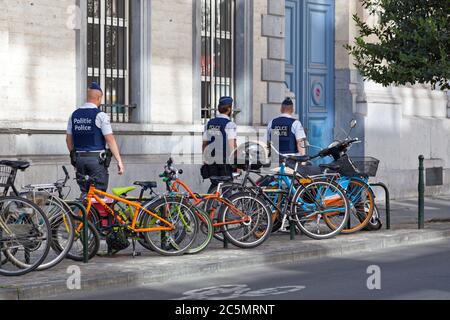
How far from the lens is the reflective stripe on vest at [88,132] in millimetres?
12336

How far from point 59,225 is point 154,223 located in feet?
3.83

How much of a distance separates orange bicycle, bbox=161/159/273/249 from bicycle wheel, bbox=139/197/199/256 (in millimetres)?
477

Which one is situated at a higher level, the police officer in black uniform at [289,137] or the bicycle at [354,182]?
the police officer in black uniform at [289,137]

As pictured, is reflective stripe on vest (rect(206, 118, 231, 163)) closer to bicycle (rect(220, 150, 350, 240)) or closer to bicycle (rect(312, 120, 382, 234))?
bicycle (rect(220, 150, 350, 240))

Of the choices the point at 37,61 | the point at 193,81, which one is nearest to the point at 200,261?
the point at 37,61

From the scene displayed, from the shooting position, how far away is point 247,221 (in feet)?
42.1

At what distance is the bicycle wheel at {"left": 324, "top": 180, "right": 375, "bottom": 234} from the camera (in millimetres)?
14586

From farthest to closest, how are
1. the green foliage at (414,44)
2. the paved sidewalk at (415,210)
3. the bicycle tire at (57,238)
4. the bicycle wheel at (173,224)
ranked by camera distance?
the paved sidewalk at (415,210) → the green foliage at (414,44) → the bicycle wheel at (173,224) → the bicycle tire at (57,238)

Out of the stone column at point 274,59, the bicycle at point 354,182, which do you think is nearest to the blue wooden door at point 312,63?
the stone column at point 274,59

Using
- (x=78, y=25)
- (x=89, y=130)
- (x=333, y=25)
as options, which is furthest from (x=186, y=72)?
(x=89, y=130)

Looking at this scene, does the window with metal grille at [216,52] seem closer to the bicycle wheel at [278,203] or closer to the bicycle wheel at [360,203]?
the bicycle wheel at [360,203]

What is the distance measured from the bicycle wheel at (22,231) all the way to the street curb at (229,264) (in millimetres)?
606

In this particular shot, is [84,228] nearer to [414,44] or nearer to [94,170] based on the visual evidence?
[94,170]

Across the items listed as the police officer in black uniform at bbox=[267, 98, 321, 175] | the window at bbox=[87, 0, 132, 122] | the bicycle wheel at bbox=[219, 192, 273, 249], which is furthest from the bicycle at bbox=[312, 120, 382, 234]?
the window at bbox=[87, 0, 132, 122]
